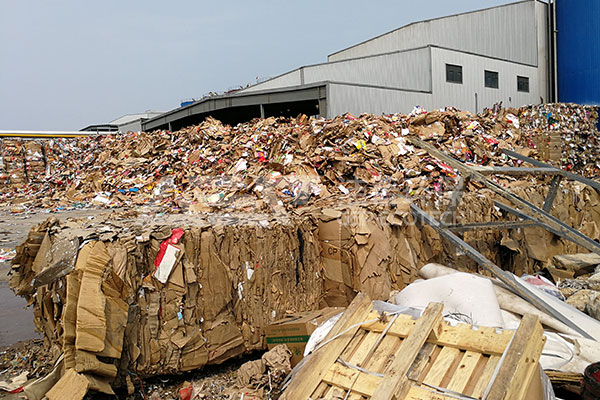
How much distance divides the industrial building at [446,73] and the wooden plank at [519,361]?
416 inches

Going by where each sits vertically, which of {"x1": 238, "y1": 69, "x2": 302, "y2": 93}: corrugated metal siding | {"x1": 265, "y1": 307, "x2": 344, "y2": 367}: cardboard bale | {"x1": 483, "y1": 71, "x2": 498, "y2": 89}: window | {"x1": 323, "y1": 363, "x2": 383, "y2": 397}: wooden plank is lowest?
{"x1": 265, "y1": 307, "x2": 344, "y2": 367}: cardboard bale

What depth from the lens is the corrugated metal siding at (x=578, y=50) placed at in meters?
17.8

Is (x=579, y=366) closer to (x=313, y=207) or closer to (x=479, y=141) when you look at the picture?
(x=313, y=207)

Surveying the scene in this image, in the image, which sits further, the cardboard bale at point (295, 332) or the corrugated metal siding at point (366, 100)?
the corrugated metal siding at point (366, 100)

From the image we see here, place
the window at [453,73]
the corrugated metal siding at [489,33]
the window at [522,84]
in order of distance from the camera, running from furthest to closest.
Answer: the corrugated metal siding at [489,33]
the window at [522,84]
the window at [453,73]

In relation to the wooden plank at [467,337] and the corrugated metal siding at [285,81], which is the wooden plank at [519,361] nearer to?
the wooden plank at [467,337]

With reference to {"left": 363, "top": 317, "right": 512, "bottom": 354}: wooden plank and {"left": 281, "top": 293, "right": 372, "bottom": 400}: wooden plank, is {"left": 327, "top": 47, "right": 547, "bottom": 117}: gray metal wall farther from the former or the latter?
{"left": 363, "top": 317, "right": 512, "bottom": 354}: wooden plank

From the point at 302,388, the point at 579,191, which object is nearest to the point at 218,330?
the point at 302,388

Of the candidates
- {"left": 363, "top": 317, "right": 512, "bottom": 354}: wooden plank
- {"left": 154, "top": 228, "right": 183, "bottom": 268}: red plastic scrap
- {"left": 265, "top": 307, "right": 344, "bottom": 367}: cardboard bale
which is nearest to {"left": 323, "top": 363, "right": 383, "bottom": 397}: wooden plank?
{"left": 363, "top": 317, "right": 512, "bottom": 354}: wooden plank

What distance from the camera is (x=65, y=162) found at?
16781 mm

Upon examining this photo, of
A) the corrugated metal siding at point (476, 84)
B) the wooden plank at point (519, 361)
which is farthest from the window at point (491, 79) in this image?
the wooden plank at point (519, 361)

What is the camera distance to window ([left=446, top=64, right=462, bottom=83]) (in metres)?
16.0

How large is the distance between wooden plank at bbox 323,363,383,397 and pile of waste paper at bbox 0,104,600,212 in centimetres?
302

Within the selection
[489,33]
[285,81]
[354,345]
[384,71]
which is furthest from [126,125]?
[354,345]
